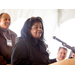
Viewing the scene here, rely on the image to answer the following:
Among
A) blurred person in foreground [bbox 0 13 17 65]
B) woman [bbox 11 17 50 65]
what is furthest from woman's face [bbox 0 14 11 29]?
woman [bbox 11 17 50 65]

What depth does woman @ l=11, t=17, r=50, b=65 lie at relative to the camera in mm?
880

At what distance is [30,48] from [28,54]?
0.20 ft

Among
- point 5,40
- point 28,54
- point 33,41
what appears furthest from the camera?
point 5,40

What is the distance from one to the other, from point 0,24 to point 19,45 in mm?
859

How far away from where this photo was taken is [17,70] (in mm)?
529

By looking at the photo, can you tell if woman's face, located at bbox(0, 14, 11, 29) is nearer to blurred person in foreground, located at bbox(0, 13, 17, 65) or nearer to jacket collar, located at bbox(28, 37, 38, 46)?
blurred person in foreground, located at bbox(0, 13, 17, 65)

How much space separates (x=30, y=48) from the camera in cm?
98

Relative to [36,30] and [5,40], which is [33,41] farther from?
[5,40]

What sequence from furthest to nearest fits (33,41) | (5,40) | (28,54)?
(5,40), (33,41), (28,54)

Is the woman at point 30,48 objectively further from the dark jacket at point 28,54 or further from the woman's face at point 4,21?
the woman's face at point 4,21

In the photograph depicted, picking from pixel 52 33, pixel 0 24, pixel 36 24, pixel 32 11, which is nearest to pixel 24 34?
pixel 36 24

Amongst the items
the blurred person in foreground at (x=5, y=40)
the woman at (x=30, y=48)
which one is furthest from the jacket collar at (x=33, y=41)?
the blurred person in foreground at (x=5, y=40)

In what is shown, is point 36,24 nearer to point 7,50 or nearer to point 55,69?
point 55,69

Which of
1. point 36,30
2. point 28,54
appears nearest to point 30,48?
point 28,54
